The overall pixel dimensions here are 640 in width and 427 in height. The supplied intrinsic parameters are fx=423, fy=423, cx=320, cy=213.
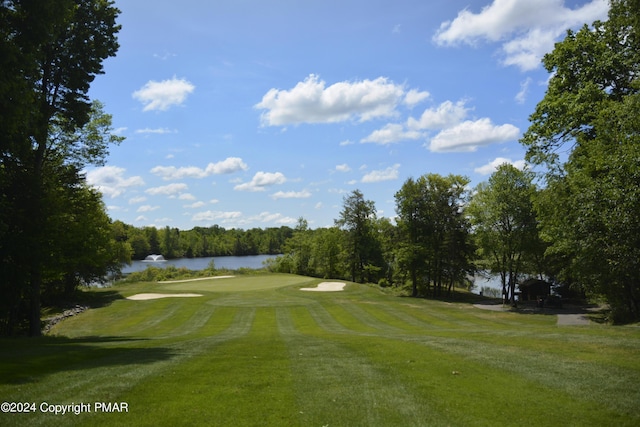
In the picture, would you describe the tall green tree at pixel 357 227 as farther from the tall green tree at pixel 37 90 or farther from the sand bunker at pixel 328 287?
the tall green tree at pixel 37 90

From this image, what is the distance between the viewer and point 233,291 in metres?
41.2

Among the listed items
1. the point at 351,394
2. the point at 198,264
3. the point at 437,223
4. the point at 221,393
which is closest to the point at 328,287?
the point at 437,223

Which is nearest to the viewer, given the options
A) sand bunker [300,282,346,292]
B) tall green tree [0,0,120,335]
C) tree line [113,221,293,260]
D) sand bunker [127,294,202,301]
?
tall green tree [0,0,120,335]

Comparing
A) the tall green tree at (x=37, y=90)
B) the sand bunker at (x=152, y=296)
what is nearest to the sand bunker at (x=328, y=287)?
the sand bunker at (x=152, y=296)

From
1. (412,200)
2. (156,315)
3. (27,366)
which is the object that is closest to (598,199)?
(27,366)

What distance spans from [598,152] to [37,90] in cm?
2398

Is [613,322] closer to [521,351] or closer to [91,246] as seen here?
[521,351]

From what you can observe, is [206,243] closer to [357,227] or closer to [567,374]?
[357,227]

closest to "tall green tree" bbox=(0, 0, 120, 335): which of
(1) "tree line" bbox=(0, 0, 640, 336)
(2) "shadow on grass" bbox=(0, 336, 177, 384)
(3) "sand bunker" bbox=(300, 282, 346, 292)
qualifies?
(1) "tree line" bbox=(0, 0, 640, 336)

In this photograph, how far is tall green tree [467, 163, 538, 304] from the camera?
38500 mm

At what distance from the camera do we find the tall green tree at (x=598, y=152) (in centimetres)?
1451

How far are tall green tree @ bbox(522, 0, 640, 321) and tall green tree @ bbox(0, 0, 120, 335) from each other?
1889cm

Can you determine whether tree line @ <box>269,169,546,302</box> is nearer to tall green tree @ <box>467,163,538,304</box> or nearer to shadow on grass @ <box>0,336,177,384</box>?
tall green tree @ <box>467,163,538,304</box>

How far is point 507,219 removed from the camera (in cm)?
3909
